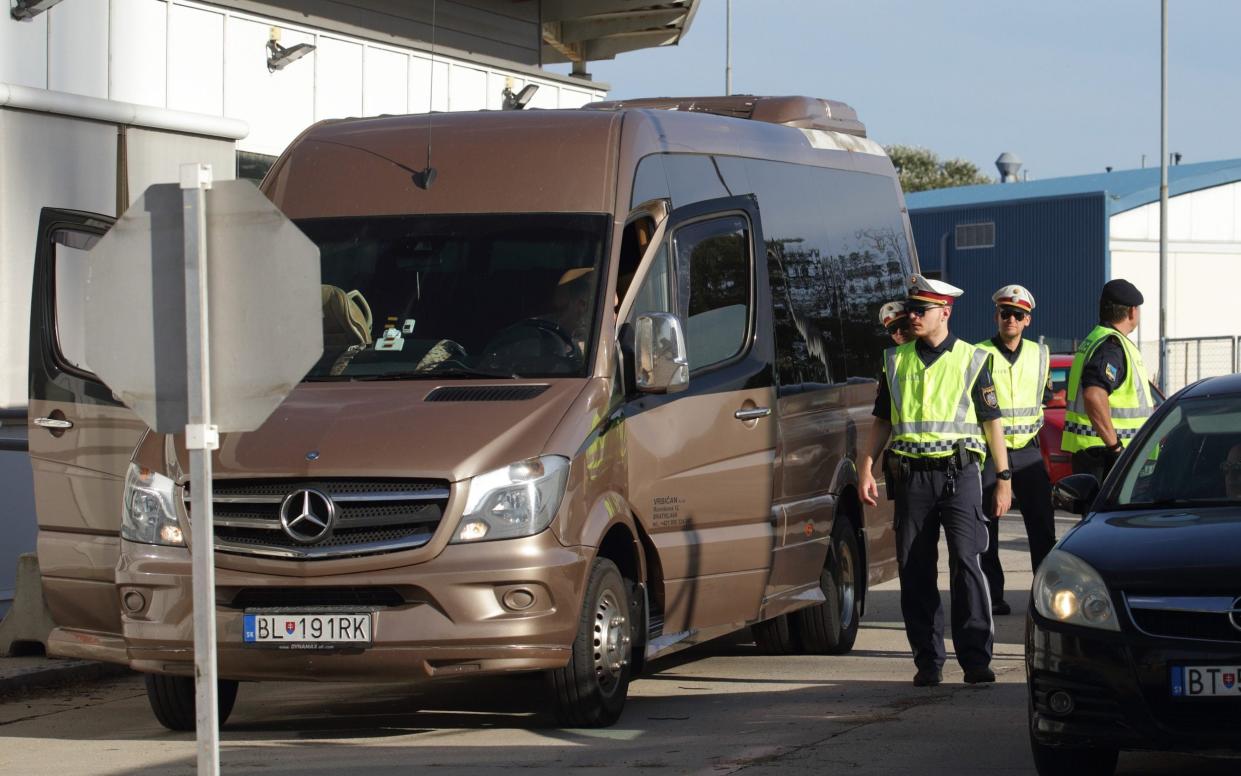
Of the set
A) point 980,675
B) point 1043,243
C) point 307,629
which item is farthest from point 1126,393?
point 1043,243

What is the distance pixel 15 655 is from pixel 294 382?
647cm

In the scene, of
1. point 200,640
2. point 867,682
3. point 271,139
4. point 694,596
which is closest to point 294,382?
point 200,640

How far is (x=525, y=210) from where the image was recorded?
9.37 meters

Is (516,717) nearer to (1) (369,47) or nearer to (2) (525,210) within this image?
(2) (525,210)

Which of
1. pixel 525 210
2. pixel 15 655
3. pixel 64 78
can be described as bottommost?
pixel 15 655

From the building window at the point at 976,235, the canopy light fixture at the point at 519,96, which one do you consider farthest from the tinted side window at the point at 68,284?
the building window at the point at 976,235

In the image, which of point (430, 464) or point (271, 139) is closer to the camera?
point (430, 464)

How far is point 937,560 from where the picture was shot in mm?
9742

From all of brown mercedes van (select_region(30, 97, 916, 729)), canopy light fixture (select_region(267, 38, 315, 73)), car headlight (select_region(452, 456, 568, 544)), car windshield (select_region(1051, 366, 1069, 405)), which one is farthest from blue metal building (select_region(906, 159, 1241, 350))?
car headlight (select_region(452, 456, 568, 544))

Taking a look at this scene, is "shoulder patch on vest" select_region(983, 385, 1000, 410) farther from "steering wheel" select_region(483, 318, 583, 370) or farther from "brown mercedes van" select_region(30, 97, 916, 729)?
"steering wheel" select_region(483, 318, 583, 370)

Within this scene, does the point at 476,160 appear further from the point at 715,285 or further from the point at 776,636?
the point at 776,636

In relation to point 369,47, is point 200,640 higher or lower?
lower

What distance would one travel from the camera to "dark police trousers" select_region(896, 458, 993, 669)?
9.69m

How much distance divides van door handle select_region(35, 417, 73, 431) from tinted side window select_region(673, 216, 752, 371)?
294 cm
